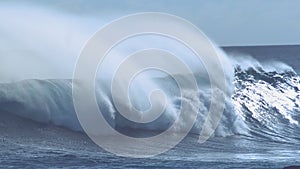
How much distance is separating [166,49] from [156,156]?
13.4 m

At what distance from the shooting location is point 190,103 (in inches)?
966

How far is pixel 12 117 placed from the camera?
21562 mm

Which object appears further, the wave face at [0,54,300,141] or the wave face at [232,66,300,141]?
the wave face at [232,66,300,141]

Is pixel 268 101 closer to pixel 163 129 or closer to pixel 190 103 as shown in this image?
pixel 190 103

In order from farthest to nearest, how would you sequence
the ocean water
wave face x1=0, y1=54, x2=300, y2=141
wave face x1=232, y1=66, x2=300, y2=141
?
wave face x1=232, y1=66, x2=300, y2=141 → wave face x1=0, y1=54, x2=300, y2=141 → the ocean water

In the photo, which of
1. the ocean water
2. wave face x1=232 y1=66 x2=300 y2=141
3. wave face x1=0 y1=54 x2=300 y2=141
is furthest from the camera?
wave face x1=232 y1=66 x2=300 y2=141

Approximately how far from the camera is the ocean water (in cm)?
1714

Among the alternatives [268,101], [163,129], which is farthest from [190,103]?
[268,101]

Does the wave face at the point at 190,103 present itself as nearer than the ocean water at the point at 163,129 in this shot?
No

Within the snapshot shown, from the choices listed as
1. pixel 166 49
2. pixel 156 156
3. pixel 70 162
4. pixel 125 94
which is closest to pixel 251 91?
pixel 166 49

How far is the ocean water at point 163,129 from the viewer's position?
675 inches

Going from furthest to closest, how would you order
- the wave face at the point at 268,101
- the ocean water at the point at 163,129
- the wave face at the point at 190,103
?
the wave face at the point at 268,101 → the wave face at the point at 190,103 → the ocean water at the point at 163,129

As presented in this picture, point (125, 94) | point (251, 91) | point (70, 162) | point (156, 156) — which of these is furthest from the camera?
point (251, 91)

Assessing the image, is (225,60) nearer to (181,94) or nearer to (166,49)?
(166,49)
